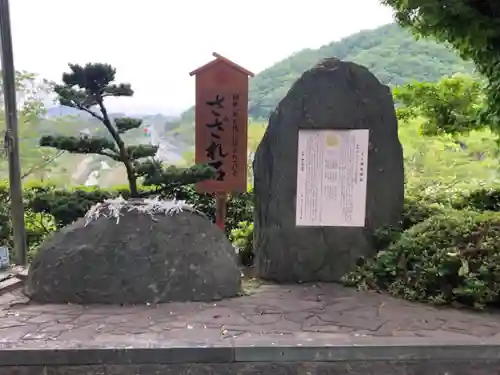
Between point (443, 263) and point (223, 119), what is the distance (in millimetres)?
2717

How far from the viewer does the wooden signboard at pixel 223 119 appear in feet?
19.3

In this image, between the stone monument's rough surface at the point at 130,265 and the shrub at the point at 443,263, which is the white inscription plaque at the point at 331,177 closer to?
the shrub at the point at 443,263

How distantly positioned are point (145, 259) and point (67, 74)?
1.74m

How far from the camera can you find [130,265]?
4.61 metres

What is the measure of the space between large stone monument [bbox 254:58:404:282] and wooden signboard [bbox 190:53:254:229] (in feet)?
1.72

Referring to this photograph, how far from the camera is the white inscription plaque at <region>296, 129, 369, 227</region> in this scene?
17.9 feet

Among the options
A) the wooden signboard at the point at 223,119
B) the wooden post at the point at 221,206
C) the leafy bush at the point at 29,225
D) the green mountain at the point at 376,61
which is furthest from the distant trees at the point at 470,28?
the green mountain at the point at 376,61

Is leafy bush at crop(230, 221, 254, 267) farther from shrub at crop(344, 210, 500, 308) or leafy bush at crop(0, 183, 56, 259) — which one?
leafy bush at crop(0, 183, 56, 259)

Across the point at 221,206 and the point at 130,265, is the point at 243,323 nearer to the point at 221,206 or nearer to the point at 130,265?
the point at 130,265

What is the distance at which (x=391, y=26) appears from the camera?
13539 mm

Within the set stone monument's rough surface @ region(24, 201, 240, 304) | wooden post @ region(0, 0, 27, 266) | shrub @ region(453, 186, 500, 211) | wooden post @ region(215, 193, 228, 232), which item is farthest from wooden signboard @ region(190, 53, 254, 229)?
shrub @ region(453, 186, 500, 211)

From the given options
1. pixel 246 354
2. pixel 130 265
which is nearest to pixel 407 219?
pixel 246 354

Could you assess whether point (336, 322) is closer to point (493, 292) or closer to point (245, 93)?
point (493, 292)

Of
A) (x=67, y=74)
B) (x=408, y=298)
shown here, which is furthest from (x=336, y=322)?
(x=67, y=74)
